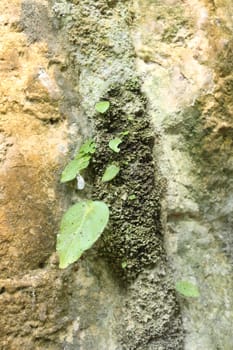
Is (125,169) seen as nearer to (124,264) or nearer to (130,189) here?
(130,189)

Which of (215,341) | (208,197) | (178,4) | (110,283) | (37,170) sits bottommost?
(215,341)

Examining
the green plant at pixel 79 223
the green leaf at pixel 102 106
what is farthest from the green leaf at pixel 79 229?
the green leaf at pixel 102 106

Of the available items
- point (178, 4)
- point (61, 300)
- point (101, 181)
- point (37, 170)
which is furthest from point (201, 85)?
point (61, 300)

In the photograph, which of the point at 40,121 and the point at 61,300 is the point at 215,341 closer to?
the point at 61,300

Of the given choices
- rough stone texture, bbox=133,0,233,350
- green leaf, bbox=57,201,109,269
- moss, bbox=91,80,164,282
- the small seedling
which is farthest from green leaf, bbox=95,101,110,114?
the small seedling

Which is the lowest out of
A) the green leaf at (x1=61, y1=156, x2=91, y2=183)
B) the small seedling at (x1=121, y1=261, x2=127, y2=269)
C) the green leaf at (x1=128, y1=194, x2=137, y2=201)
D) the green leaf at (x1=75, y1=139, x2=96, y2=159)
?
the small seedling at (x1=121, y1=261, x2=127, y2=269)

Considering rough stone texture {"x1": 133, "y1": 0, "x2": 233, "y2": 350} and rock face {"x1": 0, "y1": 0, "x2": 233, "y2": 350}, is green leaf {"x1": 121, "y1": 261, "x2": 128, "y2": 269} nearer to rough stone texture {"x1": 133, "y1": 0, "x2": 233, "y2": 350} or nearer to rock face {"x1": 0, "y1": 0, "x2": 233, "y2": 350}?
rock face {"x1": 0, "y1": 0, "x2": 233, "y2": 350}

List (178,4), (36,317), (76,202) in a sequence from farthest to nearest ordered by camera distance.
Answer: (178,4)
(76,202)
(36,317)
